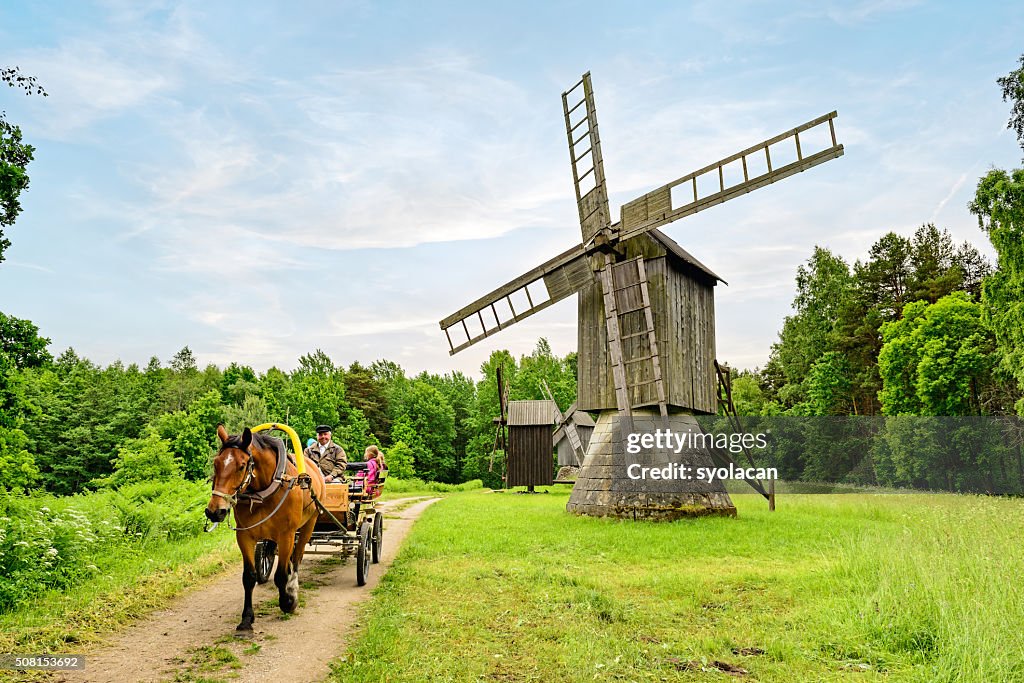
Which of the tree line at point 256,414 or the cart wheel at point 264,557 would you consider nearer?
the cart wheel at point 264,557

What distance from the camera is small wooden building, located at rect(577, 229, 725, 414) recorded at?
56.7 feet

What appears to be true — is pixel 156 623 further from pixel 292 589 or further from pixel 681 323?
pixel 681 323

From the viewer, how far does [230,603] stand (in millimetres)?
7969

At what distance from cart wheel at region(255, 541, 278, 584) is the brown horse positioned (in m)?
0.22

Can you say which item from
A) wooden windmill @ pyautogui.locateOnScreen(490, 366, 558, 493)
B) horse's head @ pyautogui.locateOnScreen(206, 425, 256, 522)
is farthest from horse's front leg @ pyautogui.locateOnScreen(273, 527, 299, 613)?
wooden windmill @ pyautogui.locateOnScreen(490, 366, 558, 493)

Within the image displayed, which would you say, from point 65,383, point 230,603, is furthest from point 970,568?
point 65,383

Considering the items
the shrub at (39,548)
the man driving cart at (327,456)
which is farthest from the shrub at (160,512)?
the man driving cart at (327,456)

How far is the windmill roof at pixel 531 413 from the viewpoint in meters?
33.9

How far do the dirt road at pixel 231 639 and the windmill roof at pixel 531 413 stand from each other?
24.8 metres

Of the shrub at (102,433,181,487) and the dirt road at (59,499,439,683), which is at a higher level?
the shrub at (102,433,181,487)

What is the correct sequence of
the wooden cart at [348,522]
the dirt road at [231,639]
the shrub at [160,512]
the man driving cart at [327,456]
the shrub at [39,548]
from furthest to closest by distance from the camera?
1. the shrub at [160,512]
2. the man driving cart at [327,456]
3. the wooden cart at [348,522]
4. the shrub at [39,548]
5. the dirt road at [231,639]

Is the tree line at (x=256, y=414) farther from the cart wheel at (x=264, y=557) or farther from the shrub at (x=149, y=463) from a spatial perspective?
the cart wheel at (x=264, y=557)

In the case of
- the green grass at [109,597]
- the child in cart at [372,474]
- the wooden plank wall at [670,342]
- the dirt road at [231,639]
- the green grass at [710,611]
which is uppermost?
the wooden plank wall at [670,342]

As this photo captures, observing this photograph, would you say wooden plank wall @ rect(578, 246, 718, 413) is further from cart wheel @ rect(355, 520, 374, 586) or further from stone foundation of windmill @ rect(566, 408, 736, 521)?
cart wheel @ rect(355, 520, 374, 586)
